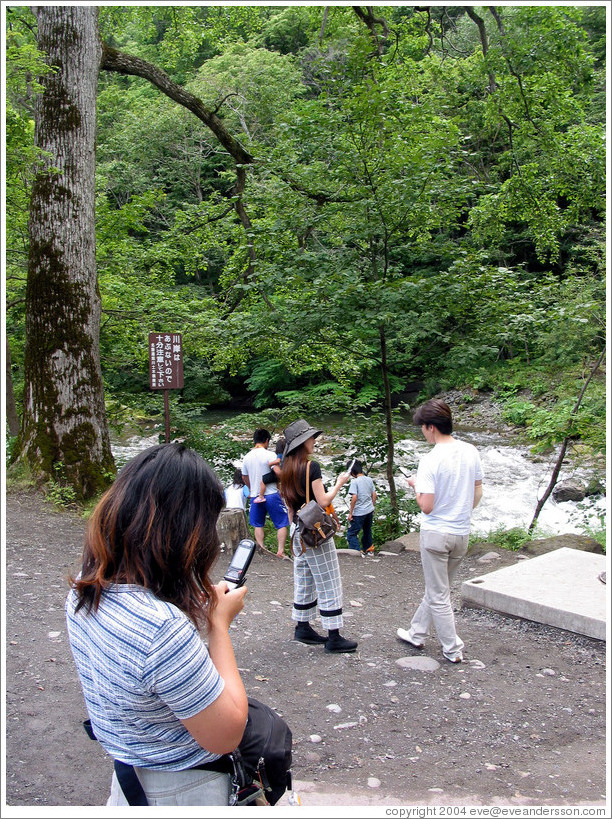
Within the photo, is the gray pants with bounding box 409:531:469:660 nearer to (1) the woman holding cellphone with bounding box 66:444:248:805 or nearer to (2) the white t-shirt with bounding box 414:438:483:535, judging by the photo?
(2) the white t-shirt with bounding box 414:438:483:535

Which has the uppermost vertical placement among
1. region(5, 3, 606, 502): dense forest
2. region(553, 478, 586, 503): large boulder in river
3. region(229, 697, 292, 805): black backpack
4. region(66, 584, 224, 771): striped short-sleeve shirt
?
region(5, 3, 606, 502): dense forest

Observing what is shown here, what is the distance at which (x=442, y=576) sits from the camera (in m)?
4.34

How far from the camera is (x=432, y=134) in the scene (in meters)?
7.80

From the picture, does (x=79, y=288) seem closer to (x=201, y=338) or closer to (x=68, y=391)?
(x=68, y=391)

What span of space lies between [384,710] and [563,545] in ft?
14.9

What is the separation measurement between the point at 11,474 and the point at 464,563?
5.61 m

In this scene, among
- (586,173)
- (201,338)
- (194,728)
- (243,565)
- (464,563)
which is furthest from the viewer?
(586,173)

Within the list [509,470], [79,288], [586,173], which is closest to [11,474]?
[79,288]

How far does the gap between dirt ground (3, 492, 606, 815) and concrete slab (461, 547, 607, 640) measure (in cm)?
10

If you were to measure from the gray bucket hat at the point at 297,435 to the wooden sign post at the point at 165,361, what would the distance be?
14.4 ft

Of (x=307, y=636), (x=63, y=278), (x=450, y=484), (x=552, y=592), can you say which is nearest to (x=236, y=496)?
(x=63, y=278)

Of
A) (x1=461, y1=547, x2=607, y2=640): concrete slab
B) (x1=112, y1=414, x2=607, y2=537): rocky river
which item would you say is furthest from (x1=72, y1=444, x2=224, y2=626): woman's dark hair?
(x1=112, y1=414, x2=607, y2=537): rocky river

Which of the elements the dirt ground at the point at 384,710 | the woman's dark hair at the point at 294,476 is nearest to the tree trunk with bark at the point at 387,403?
the dirt ground at the point at 384,710

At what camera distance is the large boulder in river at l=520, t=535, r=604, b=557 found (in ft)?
24.8
